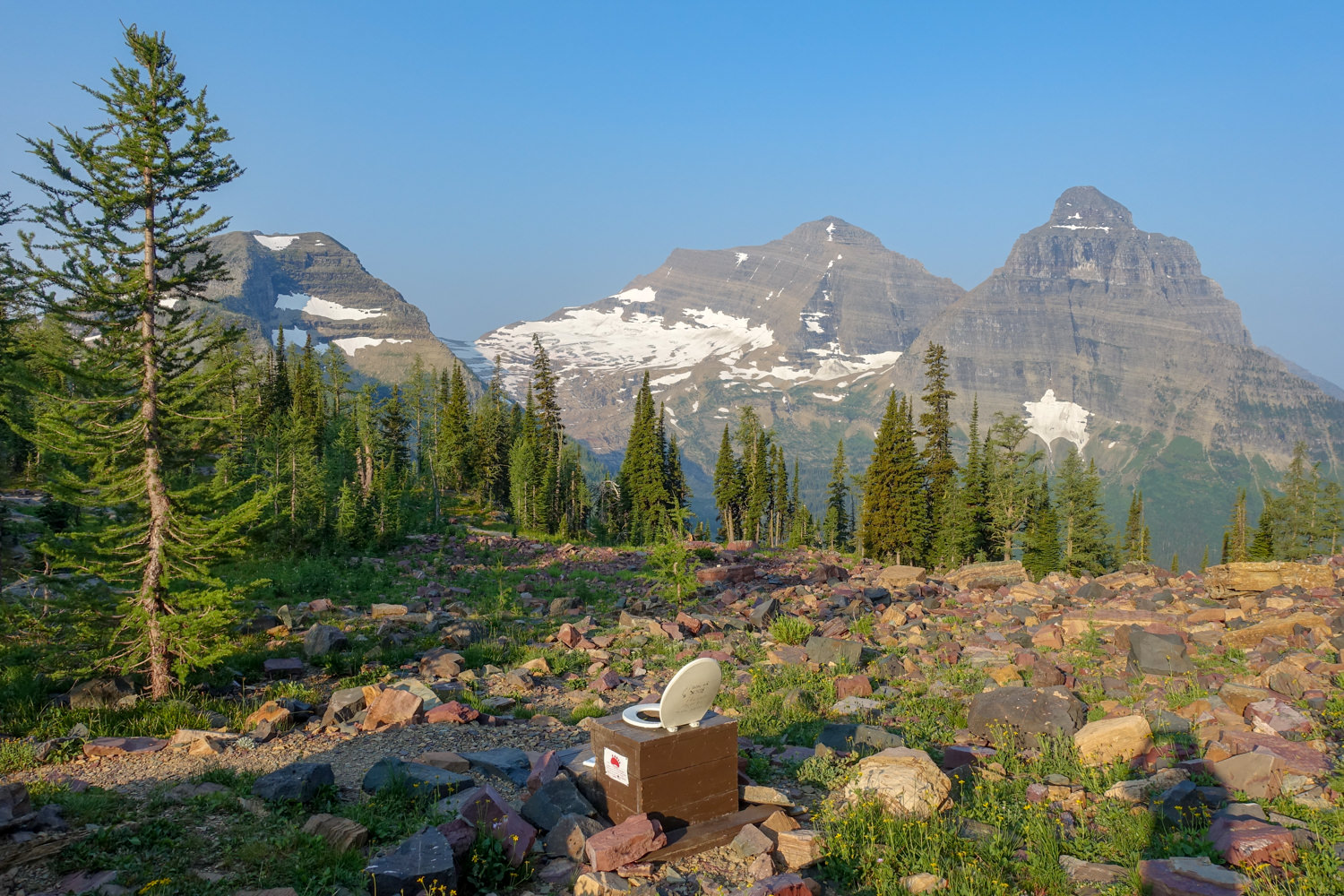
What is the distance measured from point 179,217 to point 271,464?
31599 mm

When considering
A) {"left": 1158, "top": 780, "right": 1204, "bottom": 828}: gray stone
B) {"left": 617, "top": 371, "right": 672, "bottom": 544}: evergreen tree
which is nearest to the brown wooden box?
{"left": 1158, "top": 780, "right": 1204, "bottom": 828}: gray stone

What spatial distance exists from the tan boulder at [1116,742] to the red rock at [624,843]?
5674mm

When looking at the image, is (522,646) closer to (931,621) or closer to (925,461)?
(931,621)

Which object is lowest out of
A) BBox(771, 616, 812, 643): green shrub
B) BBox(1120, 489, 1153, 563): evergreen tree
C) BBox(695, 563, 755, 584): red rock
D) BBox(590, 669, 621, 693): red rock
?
BBox(1120, 489, 1153, 563): evergreen tree

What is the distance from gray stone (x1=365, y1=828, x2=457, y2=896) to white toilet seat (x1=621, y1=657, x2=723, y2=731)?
2127mm

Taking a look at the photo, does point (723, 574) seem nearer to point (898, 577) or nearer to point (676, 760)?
point (898, 577)

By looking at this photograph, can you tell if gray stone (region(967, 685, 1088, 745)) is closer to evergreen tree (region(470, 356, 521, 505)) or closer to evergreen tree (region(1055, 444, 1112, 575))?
evergreen tree (region(1055, 444, 1112, 575))

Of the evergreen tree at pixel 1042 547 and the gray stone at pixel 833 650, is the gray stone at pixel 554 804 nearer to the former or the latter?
the gray stone at pixel 833 650

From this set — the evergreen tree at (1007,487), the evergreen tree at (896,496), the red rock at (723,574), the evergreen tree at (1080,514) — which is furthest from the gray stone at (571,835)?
the evergreen tree at (1080,514)

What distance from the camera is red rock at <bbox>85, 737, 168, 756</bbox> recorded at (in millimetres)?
9172

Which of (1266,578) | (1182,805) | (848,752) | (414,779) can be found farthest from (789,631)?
(1266,578)

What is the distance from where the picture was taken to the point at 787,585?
92.0ft

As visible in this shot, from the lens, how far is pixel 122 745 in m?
9.35

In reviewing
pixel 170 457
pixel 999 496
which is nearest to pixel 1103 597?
pixel 170 457
